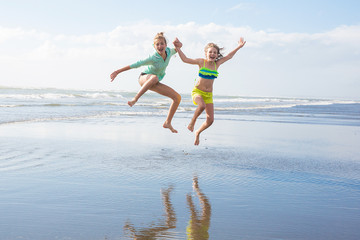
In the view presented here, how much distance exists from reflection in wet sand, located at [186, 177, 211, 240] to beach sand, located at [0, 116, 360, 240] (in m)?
0.01

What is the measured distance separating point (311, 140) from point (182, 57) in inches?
279

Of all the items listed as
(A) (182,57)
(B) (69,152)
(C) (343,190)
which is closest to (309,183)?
(C) (343,190)

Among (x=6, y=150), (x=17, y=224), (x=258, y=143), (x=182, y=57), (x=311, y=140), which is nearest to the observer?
(x=17, y=224)

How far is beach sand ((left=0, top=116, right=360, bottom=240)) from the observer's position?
435 cm

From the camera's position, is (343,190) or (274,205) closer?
(274,205)

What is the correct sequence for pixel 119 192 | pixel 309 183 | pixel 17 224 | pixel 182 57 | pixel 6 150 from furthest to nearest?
pixel 6 150 → pixel 182 57 → pixel 309 183 → pixel 119 192 → pixel 17 224

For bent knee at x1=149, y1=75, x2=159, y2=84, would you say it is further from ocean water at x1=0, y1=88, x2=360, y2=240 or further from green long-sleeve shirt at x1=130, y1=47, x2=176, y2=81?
ocean water at x1=0, y1=88, x2=360, y2=240

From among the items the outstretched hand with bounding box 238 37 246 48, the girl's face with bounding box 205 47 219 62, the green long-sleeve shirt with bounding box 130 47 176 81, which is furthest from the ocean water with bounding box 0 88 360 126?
the outstretched hand with bounding box 238 37 246 48

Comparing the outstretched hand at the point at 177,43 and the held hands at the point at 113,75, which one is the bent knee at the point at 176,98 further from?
the held hands at the point at 113,75

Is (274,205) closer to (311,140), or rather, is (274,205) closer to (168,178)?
(168,178)

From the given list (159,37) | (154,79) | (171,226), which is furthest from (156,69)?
(171,226)

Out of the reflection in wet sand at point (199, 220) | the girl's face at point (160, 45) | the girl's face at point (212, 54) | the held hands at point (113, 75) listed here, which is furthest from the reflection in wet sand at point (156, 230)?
the girl's face at point (212, 54)

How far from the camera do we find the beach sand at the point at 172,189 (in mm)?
4348

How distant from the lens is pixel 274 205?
17.5 feet
